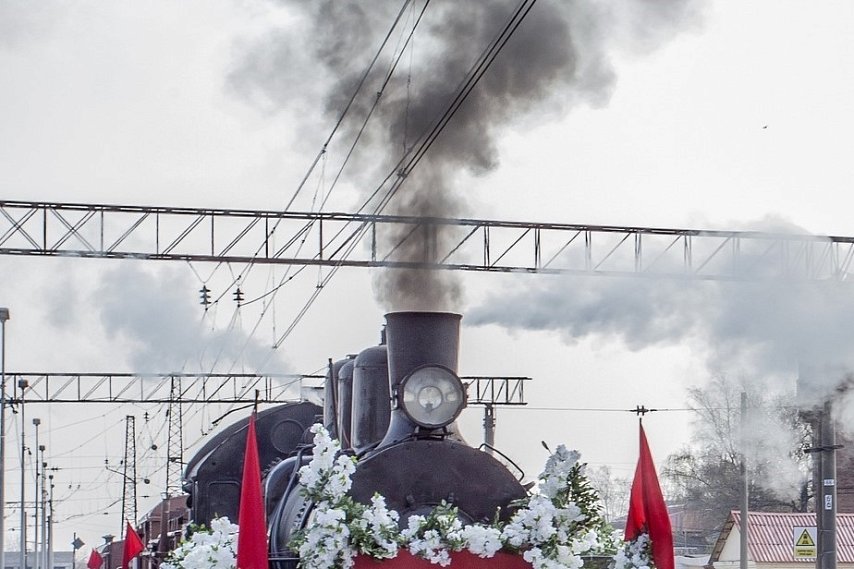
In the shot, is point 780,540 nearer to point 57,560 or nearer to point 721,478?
point 721,478

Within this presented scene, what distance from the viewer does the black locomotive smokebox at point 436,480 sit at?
1108cm

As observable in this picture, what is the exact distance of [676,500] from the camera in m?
60.9

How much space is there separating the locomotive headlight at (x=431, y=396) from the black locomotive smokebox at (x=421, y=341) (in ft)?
0.59

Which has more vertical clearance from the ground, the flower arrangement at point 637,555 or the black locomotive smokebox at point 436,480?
the black locomotive smokebox at point 436,480

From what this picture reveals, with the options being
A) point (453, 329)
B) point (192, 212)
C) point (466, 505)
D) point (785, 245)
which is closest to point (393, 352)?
point (453, 329)

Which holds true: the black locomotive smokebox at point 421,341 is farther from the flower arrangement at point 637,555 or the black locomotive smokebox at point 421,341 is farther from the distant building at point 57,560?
the distant building at point 57,560

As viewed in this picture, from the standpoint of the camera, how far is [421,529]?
10484mm

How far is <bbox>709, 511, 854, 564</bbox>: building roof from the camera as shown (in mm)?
38216

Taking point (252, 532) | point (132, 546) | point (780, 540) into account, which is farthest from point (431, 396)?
point (780, 540)

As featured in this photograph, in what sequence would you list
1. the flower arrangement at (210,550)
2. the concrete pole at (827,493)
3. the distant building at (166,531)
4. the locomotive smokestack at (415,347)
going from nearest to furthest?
1. the flower arrangement at (210,550)
2. the locomotive smokestack at (415,347)
3. the concrete pole at (827,493)
4. the distant building at (166,531)

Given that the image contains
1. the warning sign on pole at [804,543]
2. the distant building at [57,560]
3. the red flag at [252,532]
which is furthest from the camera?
the distant building at [57,560]

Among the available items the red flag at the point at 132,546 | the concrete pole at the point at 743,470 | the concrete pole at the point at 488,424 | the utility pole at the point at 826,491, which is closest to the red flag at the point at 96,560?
the concrete pole at the point at 488,424

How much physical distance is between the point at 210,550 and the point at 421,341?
2.32m

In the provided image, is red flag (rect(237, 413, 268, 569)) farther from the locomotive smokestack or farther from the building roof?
the building roof
